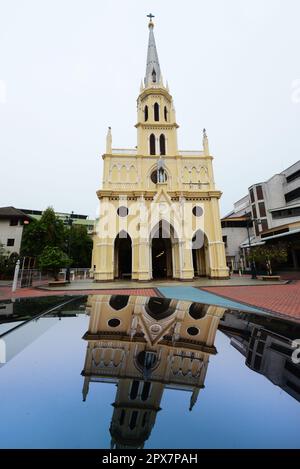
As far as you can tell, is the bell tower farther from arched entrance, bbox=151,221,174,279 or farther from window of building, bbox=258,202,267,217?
window of building, bbox=258,202,267,217

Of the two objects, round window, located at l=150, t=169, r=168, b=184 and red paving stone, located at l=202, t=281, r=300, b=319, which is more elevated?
round window, located at l=150, t=169, r=168, b=184

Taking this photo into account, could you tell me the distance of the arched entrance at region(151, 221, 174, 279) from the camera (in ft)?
72.6

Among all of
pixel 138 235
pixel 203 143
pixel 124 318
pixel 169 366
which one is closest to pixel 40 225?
pixel 138 235

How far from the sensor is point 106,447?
3.69ft

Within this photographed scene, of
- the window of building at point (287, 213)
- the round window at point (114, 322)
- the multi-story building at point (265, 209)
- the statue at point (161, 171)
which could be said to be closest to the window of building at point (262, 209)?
the multi-story building at point (265, 209)

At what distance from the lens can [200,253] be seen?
22.5 m

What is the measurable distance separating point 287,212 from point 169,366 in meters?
36.1

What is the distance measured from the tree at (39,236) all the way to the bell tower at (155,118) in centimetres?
1584

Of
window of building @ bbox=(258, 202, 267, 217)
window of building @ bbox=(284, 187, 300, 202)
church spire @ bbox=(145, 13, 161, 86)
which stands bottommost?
window of building @ bbox=(258, 202, 267, 217)

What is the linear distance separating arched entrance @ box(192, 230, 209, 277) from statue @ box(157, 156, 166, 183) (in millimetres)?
7245

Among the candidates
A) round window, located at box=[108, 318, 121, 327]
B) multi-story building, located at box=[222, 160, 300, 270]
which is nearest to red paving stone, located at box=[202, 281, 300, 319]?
round window, located at box=[108, 318, 121, 327]

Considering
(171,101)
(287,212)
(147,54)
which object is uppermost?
(147,54)

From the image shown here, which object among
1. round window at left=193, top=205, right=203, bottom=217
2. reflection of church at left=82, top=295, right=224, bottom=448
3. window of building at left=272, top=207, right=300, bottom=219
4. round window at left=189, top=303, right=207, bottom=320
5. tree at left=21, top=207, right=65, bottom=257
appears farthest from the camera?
window of building at left=272, top=207, right=300, bottom=219
